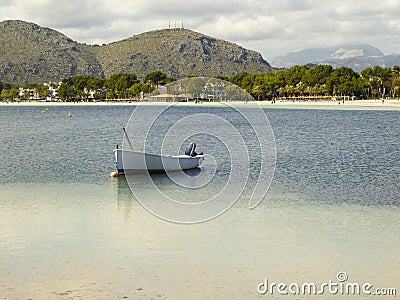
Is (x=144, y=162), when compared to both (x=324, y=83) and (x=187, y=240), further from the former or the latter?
(x=324, y=83)

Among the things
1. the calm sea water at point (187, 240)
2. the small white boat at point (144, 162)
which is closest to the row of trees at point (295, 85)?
the small white boat at point (144, 162)

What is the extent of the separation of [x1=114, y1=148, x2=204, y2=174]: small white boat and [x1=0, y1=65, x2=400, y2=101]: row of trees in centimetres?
10183

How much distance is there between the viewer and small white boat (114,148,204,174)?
23047 millimetres

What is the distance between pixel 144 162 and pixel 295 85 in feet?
457

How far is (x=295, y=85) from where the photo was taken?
158375 millimetres

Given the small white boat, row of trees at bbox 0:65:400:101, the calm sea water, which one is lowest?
the calm sea water

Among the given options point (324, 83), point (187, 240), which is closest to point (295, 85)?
point (324, 83)

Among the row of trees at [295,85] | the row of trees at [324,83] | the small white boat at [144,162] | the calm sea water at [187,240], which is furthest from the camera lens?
the row of trees at [295,85]

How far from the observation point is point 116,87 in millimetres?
178250

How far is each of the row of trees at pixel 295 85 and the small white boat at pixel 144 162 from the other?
101832 millimetres

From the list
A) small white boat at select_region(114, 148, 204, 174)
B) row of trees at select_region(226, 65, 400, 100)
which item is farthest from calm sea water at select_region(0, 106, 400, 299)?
row of trees at select_region(226, 65, 400, 100)

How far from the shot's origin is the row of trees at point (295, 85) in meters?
143

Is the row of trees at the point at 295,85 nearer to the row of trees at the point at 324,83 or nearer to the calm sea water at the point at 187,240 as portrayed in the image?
the row of trees at the point at 324,83

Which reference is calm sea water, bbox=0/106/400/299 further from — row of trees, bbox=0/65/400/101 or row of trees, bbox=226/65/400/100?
row of trees, bbox=226/65/400/100
